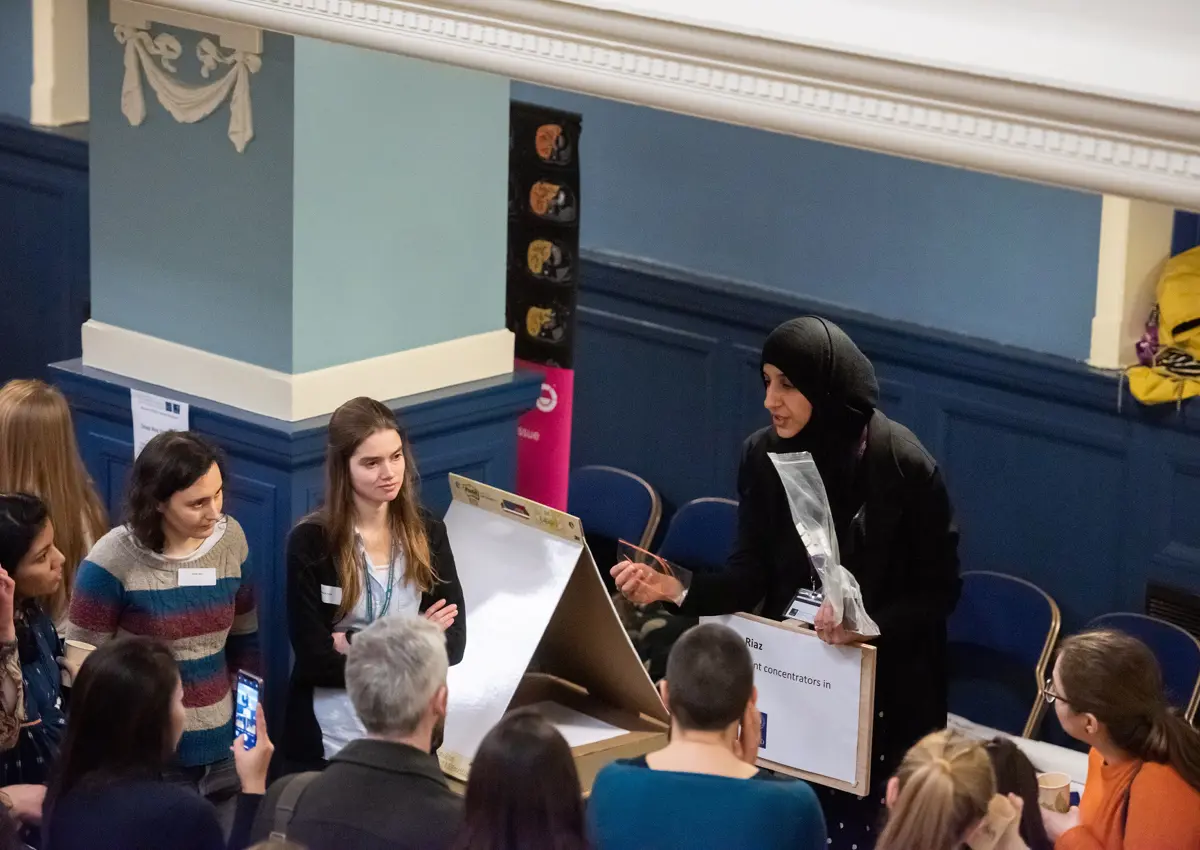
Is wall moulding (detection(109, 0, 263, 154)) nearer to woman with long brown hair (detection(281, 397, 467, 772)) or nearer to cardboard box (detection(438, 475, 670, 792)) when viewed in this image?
woman with long brown hair (detection(281, 397, 467, 772))

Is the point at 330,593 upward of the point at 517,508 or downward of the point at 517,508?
downward

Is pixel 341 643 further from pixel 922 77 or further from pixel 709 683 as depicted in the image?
pixel 922 77

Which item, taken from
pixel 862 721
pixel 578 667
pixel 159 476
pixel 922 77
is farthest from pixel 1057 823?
pixel 159 476

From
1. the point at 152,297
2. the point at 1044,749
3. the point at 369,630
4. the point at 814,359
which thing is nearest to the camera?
the point at 369,630

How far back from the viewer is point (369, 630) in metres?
3.03

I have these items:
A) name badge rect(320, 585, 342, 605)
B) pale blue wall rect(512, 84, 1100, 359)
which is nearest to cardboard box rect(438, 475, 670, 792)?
name badge rect(320, 585, 342, 605)

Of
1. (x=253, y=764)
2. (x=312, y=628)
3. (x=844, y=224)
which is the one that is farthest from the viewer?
(x=844, y=224)

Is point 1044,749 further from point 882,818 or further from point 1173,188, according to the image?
point 1173,188

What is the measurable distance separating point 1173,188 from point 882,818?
135 centimetres

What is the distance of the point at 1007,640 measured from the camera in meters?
5.18

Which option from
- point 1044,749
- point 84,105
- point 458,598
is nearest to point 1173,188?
point 458,598

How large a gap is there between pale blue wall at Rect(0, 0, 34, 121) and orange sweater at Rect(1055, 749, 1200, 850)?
583 centimetres

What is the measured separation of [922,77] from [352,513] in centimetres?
165

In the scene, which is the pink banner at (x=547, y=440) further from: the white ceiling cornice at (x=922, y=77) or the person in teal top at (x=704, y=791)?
the person in teal top at (x=704, y=791)
